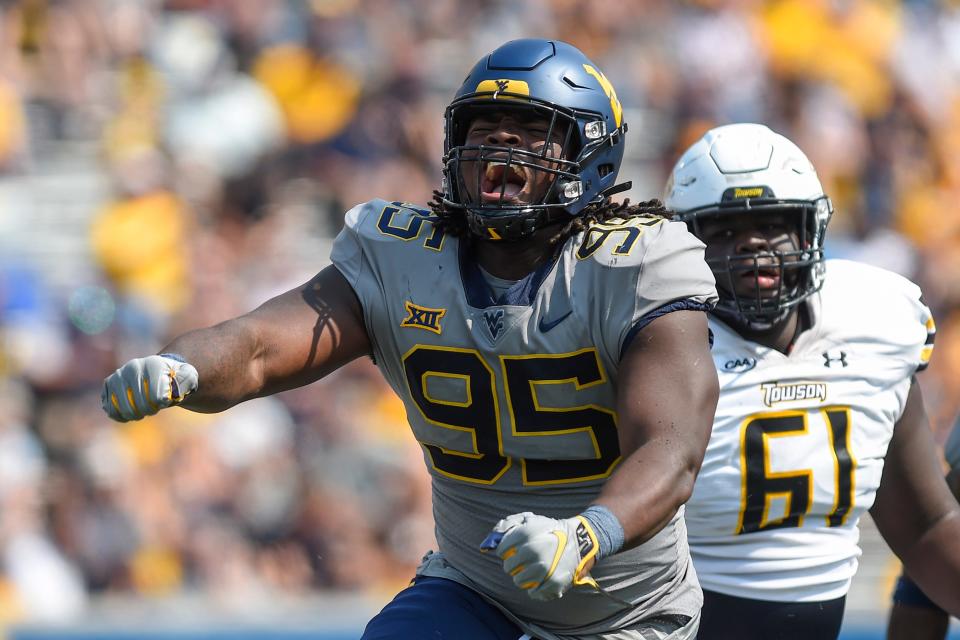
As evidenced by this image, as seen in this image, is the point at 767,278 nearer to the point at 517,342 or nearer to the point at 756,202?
the point at 756,202

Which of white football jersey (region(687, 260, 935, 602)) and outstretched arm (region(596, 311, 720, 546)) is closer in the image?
outstretched arm (region(596, 311, 720, 546))

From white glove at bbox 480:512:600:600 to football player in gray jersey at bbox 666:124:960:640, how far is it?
1.41 meters

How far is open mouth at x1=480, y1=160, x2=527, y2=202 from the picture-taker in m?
3.01

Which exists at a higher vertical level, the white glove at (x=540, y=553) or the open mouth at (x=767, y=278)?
the open mouth at (x=767, y=278)

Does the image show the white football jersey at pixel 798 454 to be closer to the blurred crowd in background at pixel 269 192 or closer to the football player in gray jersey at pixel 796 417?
the football player in gray jersey at pixel 796 417

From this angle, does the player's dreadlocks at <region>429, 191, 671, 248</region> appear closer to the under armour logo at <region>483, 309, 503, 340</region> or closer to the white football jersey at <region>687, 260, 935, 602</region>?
the under armour logo at <region>483, 309, 503, 340</region>

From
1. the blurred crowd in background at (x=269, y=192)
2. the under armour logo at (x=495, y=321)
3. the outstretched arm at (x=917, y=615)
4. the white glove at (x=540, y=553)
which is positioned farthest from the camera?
the blurred crowd in background at (x=269, y=192)

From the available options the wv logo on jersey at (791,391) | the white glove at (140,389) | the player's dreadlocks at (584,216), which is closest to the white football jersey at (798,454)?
the wv logo on jersey at (791,391)

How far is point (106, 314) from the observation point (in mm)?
7293

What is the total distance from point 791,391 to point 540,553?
166cm

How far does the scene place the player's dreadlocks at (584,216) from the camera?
10.1ft

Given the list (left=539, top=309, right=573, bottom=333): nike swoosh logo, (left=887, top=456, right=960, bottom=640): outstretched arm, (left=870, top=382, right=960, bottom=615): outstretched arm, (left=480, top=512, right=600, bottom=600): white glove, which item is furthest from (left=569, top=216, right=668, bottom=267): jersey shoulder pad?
(left=887, top=456, right=960, bottom=640): outstretched arm

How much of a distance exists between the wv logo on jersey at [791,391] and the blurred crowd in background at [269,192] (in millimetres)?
3178

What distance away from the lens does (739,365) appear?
12.6 ft
